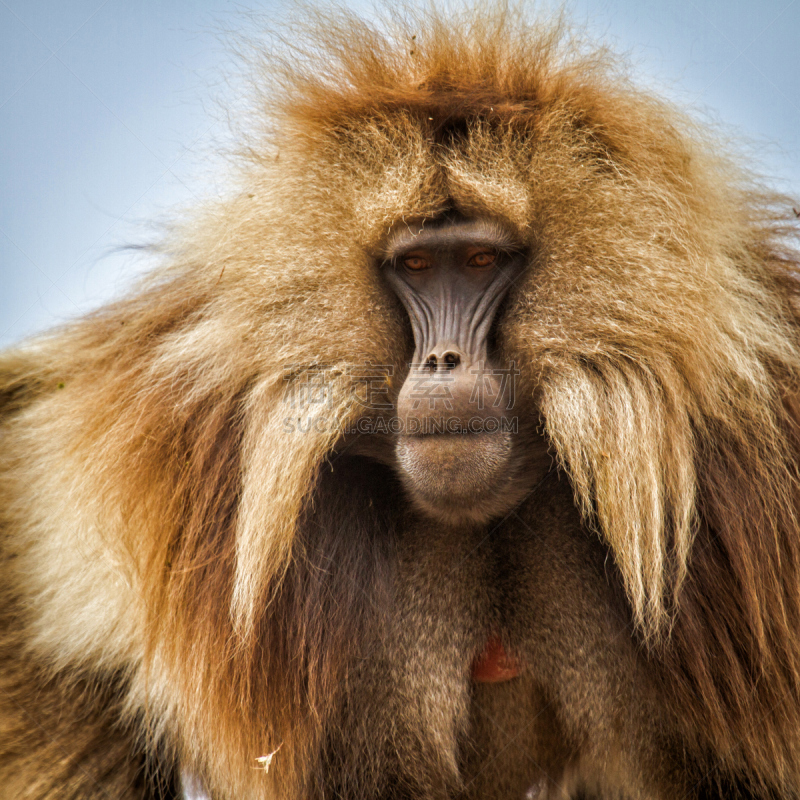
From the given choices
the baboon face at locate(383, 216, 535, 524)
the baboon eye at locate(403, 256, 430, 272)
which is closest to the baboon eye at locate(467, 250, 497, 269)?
the baboon face at locate(383, 216, 535, 524)


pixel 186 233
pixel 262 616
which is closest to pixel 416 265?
pixel 186 233

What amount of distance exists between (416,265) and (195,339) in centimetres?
64

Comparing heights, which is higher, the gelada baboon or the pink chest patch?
the gelada baboon

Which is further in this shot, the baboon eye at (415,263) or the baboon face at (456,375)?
the baboon eye at (415,263)

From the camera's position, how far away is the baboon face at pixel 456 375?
2.15m

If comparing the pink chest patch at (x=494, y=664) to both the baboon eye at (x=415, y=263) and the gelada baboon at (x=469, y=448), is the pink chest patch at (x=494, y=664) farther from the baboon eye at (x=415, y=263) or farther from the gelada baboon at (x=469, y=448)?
the baboon eye at (x=415, y=263)

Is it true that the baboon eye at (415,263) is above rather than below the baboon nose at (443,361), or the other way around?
above

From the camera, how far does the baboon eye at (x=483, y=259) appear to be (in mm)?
2314

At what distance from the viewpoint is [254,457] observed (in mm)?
2271

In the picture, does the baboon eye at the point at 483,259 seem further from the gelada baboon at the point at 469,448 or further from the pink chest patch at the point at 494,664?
the pink chest patch at the point at 494,664

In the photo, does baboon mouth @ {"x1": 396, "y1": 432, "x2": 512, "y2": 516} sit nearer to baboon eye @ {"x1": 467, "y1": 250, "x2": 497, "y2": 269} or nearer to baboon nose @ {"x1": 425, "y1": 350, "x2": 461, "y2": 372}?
baboon nose @ {"x1": 425, "y1": 350, "x2": 461, "y2": 372}

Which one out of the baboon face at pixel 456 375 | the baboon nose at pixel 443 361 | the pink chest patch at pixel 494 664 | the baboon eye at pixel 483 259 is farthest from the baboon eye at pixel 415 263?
the pink chest patch at pixel 494 664

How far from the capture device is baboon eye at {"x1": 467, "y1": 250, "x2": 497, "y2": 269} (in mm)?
2314

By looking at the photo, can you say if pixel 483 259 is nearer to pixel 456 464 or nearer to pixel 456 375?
pixel 456 375
